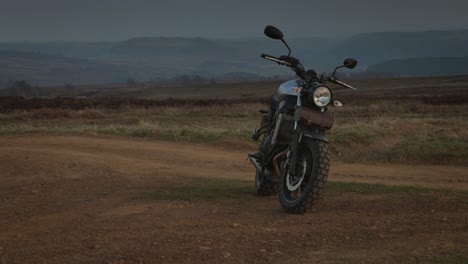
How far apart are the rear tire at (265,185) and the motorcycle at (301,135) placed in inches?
13.7

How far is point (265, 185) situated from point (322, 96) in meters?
2.07

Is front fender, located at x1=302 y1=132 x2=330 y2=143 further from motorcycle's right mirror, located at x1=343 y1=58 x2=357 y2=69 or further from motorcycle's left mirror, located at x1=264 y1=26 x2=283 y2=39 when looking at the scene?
motorcycle's left mirror, located at x1=264 y1=26 x2=283 y2=39

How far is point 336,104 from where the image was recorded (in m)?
8.44

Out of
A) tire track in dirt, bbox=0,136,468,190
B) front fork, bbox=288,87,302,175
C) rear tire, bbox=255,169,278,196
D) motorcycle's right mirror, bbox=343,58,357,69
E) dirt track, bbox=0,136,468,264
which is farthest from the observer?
tire track in dirt, bbox=0,136,468,190

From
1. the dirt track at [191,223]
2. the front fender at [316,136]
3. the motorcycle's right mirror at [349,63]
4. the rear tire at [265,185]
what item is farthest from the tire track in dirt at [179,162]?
the front fender at [316,136]

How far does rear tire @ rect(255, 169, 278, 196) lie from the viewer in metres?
9.72

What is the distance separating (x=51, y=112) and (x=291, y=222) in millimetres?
30229

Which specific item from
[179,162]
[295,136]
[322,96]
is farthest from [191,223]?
[179,162]

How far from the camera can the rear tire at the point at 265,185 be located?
972 centimetres

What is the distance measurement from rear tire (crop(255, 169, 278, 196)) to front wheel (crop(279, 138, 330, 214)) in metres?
0.93

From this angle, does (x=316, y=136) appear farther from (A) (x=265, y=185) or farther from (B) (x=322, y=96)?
(A) (x=265, y=185)

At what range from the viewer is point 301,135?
8.36 metres

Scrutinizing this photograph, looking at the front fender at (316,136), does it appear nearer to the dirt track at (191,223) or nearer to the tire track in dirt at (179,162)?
the dirt track at (191,223)

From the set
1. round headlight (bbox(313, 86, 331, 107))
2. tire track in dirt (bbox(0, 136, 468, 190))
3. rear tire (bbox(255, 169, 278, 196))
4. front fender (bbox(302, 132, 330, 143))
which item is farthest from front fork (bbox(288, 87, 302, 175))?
tire track in dirt (bbox(0, 136, 468, 190))
